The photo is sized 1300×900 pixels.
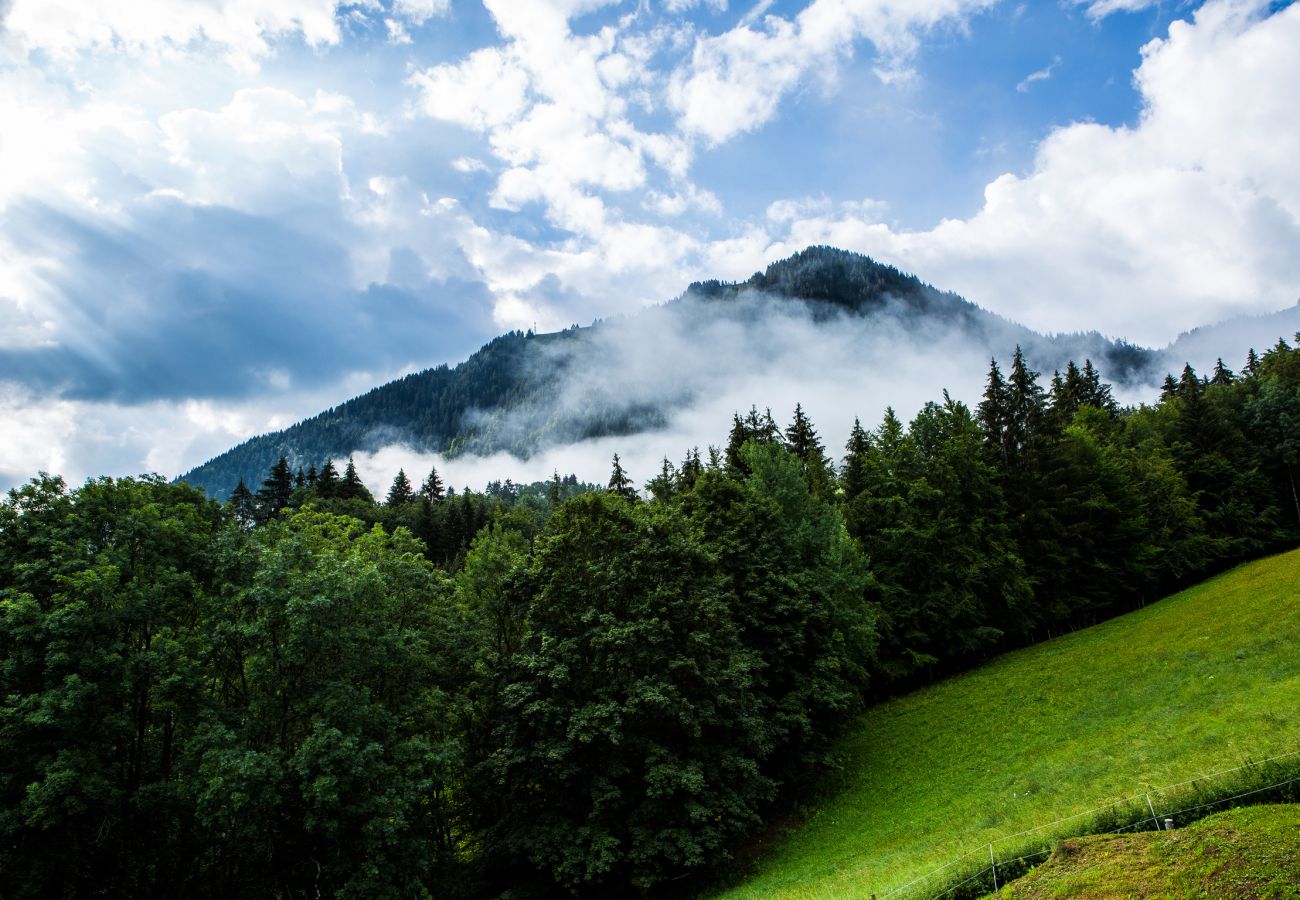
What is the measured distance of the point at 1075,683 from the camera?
33.5m

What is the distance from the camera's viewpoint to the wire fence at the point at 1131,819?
13.0 metres

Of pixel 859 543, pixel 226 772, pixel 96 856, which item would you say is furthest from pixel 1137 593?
pixel 96 856

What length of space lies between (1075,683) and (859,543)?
1574 cm

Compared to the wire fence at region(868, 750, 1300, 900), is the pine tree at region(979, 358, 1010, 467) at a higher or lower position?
higher

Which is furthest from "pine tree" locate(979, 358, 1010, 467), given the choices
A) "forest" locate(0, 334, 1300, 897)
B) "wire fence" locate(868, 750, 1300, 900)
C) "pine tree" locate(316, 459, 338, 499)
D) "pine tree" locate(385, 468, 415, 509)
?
"pine tree" locate(385, 468, 415, 509)

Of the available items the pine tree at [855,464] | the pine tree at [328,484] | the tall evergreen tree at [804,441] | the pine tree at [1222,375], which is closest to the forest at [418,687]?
the pine tree at [855,464]

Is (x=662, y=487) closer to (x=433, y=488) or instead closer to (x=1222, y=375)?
(x=1222, y=375)

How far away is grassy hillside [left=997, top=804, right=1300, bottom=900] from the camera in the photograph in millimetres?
8969

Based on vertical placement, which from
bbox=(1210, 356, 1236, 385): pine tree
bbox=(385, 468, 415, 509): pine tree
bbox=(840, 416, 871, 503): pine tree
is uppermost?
bbox=(385, 468, 415, 509): pine tree

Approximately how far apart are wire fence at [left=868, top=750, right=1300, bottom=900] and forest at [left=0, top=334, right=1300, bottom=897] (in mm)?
11547

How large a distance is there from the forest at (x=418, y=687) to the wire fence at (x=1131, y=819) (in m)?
11.5

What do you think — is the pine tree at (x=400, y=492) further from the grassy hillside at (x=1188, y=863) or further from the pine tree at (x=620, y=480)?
the grassy hillside at (x=1188, y=863)

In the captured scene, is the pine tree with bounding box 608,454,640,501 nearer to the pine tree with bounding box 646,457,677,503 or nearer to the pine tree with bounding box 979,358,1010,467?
the pine tree with bounding box 646,457,677,503

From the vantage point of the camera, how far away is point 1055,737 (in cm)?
2734
